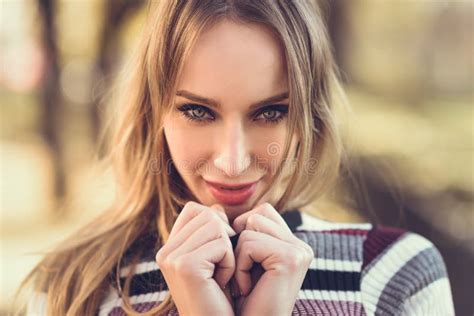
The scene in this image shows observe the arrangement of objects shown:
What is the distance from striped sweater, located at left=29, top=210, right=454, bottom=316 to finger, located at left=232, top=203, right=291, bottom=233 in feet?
0.84

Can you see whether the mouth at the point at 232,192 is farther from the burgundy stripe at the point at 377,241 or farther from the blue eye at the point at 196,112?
the burgundy stripe at the point at 377,241

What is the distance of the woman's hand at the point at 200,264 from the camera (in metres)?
1.29

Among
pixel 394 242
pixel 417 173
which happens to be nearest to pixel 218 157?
pixel 394 242

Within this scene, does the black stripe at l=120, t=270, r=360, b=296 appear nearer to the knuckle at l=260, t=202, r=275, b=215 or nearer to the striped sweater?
the striped sweater

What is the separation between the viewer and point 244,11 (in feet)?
4.61

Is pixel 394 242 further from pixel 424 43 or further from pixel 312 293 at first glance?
pixel 424 43

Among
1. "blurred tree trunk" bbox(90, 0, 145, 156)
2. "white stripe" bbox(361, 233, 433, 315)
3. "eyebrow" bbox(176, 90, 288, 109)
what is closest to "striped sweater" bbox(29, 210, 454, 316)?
"white stripe" bbox(361, 233, 433, 315)

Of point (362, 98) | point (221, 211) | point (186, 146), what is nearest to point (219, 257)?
point (221, 211)

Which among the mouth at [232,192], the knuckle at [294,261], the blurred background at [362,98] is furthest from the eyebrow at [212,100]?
the blurred background at [362,98]

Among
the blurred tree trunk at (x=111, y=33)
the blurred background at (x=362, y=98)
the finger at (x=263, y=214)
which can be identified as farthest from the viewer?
the blurred tree trunk at (x=111, y=33)

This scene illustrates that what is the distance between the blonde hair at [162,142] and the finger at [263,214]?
13 cm

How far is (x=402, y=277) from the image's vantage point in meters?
1.61

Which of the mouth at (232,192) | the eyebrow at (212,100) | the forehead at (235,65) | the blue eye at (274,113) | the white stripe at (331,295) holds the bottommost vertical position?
the white stripe at (331,295)

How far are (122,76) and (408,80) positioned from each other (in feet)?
16.2
